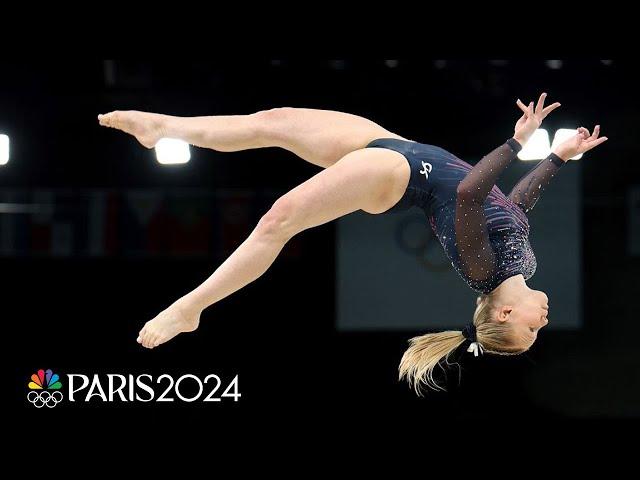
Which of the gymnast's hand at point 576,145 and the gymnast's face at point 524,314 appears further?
the gymnast's hand at point 576,145

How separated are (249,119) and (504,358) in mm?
1988

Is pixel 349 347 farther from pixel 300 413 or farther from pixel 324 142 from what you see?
pixel 324 142

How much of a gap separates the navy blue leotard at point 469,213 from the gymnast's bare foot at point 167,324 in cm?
82

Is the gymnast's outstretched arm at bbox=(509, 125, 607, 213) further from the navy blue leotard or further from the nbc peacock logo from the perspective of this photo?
the nbc peacock logo

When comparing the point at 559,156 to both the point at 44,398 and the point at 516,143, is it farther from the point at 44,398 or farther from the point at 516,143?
the point at 44,398

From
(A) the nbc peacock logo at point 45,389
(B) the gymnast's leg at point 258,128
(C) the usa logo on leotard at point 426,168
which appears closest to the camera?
(C) the usa logo on leotard at point 426,168

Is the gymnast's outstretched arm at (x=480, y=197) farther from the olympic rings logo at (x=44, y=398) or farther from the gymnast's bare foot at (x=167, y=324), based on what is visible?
the olympic rings logo at (x=44, y=398)

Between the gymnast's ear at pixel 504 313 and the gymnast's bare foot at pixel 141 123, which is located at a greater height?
the gymnast's bare foot at pixel 141 123

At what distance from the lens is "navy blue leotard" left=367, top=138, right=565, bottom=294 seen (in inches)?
115

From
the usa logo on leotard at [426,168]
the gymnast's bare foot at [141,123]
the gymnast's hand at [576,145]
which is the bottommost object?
the usa logo on leotard at [426,168]

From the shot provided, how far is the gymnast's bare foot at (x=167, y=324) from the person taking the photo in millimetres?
2928

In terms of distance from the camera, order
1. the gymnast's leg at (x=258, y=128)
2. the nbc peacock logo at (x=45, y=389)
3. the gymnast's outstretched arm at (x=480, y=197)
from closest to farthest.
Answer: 1. the gymnast's outstretched arm at (x=480, y=197)
2. the gymnast's leg at (x=258, y=128)
3. the nbc peacock logo at (x=45, y=389)

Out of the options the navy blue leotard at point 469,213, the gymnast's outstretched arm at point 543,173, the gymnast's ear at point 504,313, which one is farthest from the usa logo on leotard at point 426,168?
the gymnast's ear at point 504,313

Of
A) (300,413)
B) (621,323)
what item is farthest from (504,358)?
(300,413)
